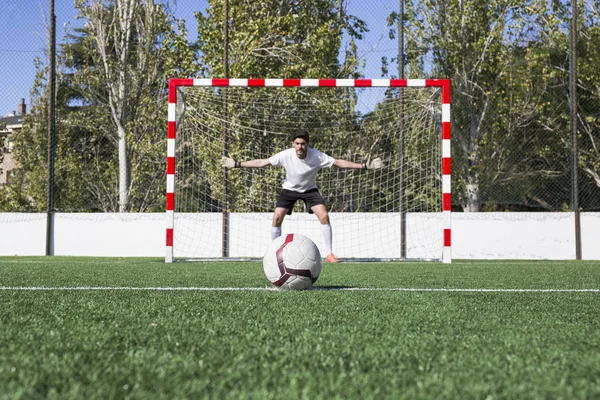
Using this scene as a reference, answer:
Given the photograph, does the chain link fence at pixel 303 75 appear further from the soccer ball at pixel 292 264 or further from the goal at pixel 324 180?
the soccer ball at pixel 292 264

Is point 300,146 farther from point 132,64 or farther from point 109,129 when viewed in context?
point 109,129

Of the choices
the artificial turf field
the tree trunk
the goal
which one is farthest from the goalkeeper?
the tree trunk

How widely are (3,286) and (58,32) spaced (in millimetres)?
10852

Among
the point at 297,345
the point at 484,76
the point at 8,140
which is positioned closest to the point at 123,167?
the point at 8,140

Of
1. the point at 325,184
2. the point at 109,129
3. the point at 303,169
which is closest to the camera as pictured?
the point at 303,169

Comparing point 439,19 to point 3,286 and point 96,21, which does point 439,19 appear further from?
point 3,286

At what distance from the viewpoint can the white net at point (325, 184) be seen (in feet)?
41.5

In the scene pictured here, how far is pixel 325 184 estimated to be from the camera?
43.1 feet

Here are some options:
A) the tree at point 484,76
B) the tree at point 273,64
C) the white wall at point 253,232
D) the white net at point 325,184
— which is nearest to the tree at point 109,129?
the tree at point 273,64

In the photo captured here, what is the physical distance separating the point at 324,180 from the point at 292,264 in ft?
27.5

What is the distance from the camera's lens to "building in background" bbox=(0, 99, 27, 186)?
63.0 feet

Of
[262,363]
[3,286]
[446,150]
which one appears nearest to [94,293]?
[3,286]

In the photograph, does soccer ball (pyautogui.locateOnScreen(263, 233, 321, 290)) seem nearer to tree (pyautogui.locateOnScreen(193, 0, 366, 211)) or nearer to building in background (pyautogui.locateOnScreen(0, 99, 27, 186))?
tree (pyautogui.locateOnScreen(193, 0, 366, 211))

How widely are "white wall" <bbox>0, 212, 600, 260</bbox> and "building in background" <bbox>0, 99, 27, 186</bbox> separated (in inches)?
242
